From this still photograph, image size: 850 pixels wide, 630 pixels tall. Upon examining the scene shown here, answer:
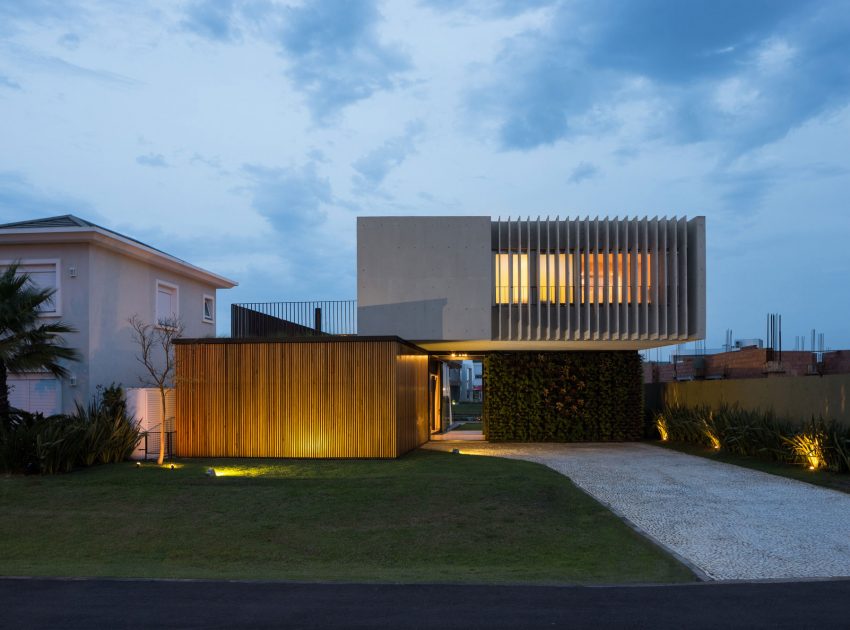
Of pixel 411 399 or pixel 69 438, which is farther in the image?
pixel 411 399

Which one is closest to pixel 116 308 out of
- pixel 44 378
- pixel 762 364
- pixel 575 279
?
pixel 44 378

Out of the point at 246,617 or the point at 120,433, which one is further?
the point at 120,433

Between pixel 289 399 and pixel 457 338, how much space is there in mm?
5555

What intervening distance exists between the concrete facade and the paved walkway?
12.8 feet

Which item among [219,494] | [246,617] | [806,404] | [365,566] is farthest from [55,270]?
[806,404]

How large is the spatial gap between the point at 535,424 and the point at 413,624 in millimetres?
18039

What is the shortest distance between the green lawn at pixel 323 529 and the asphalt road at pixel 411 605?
0.56m

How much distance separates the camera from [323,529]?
9.88 m

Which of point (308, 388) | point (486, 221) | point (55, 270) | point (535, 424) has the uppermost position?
point (486, 221)

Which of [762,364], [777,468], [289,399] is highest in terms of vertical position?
[762,364]

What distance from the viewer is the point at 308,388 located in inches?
665

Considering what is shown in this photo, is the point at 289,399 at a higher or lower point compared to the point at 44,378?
lower

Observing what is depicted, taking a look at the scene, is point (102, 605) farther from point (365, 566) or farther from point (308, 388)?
point (308, 388)

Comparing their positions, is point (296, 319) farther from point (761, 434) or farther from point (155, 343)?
point (761, 434)
